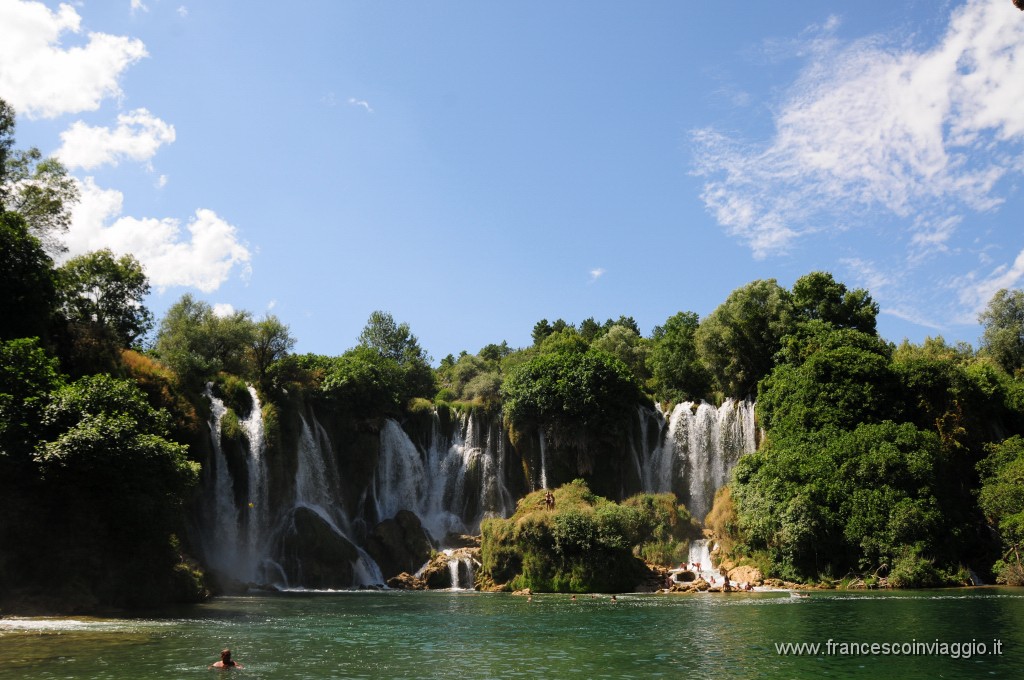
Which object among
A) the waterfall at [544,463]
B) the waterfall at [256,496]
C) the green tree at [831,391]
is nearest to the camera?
the waterfall at [256,496]

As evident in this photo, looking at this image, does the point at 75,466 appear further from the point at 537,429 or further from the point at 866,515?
the point at 866,515

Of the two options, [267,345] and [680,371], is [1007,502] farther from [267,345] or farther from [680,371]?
[267,345]

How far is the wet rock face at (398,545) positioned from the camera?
45781mm

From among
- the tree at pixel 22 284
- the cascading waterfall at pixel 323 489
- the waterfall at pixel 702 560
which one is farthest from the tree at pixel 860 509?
the tree at pixel 22 284

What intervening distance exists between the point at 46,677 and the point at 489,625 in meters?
13.4

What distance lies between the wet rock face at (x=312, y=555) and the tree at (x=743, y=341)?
26.2 m

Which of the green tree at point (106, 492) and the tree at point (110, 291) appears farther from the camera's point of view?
the tree at point (110, 291)

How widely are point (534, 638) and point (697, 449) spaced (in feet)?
98.9

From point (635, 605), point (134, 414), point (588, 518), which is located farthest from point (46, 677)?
point (588, 518)

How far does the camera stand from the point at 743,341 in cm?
5147

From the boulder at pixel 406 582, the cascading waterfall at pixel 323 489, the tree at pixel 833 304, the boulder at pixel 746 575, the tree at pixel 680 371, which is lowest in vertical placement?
the boulder at pixel 406 582

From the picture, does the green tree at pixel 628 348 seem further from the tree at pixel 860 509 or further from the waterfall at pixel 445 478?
the tree at pixel 860 509

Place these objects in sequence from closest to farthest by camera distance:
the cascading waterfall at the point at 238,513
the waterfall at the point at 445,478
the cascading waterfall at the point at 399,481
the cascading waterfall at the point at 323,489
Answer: the cascading waterfall at the point at 238,513, the cascading waterfall at the point at 399,481, the cascading waterfall at the point at 323,489, the waterfall at the point at 445,478

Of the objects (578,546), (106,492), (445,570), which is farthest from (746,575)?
(106,492)
